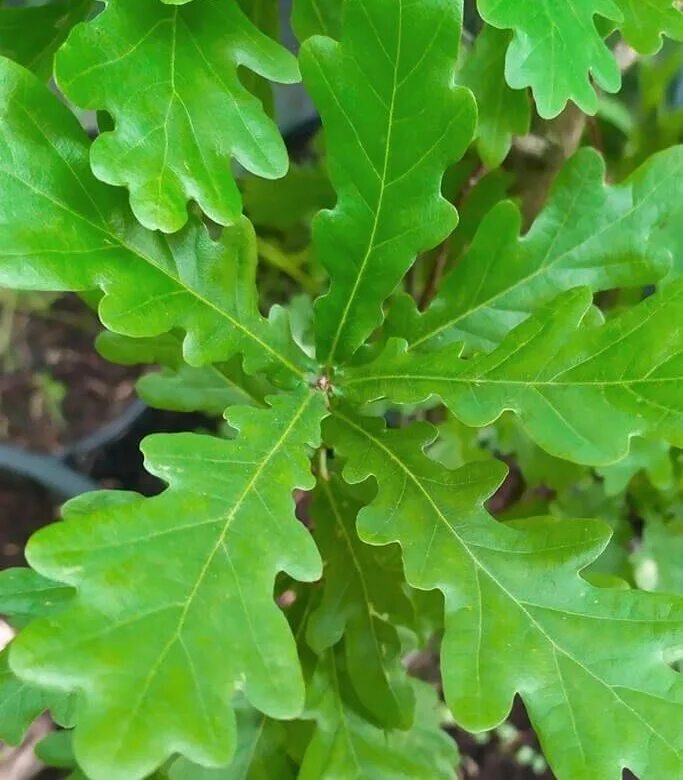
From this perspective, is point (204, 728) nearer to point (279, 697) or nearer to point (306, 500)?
point (279, 697)

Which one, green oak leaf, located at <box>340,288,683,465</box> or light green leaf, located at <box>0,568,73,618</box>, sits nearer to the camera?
green oak leaf, located at <box>340,288,683,465</box>

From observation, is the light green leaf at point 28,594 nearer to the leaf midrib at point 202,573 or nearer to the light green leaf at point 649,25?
the leaf midrib at point 202,573

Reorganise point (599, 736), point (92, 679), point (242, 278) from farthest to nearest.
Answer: point (242, 278) < point (599, 736) < point (92, 679)

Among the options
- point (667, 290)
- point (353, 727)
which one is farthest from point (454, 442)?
point (667, 290)

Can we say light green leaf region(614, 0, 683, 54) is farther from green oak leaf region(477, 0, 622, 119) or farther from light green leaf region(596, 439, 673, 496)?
light green leaf region(596, 439, 673, 496)

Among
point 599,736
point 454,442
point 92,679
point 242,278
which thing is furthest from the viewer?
point 454,442

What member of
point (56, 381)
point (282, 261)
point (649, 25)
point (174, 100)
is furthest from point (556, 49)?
point (56, 381)

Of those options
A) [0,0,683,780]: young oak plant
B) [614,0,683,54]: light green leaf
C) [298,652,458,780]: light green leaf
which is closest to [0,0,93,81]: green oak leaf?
[0,0,683,780]: young oak plant
